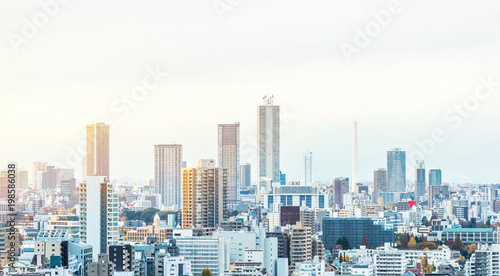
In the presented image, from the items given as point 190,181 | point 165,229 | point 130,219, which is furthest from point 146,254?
point 130,219

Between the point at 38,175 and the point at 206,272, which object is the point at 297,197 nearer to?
the point at 38,175

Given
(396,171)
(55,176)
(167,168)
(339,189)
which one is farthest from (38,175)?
(396,171)

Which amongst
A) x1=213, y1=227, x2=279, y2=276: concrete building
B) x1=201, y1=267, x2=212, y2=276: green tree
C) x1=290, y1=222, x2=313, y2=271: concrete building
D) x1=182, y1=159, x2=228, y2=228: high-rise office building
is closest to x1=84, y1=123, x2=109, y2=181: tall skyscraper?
x1=182, y1=159, x2=228, y2=228: high-rise office building

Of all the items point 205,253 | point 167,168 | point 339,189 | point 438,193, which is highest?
point 167,168

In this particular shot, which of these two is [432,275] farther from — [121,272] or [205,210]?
[205,210]

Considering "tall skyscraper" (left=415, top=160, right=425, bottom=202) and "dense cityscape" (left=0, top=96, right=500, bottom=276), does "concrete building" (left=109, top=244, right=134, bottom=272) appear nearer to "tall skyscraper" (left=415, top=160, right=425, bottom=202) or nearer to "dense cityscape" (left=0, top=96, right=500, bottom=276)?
"dense cityscape" (left=0, top=96, right=500, bottom=276)

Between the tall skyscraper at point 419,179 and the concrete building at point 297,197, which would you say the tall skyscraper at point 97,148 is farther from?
the tall skyscraper at point 419,179

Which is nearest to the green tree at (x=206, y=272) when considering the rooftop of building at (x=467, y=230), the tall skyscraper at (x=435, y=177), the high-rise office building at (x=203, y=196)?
the high-rise office building at (x=203, y=196)
